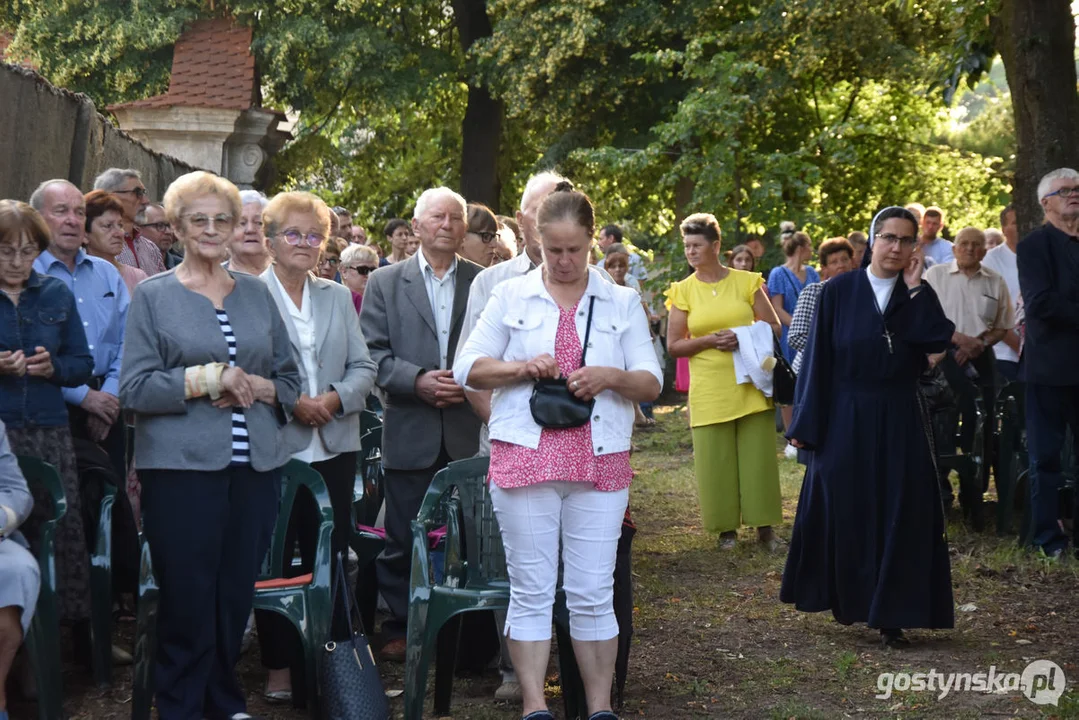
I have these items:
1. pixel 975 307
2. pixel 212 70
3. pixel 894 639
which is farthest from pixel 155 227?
pixel 212 70

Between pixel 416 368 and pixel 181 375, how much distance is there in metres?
1.80

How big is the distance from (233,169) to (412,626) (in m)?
13.0

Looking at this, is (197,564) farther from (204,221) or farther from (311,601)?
(204,221)

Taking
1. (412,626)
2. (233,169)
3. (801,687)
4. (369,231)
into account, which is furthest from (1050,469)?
(369,231)

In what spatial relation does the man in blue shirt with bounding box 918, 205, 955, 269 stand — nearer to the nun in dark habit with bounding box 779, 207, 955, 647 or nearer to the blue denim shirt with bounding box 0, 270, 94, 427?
the nun in dark habit with bounding box 779, 207, 955, 647

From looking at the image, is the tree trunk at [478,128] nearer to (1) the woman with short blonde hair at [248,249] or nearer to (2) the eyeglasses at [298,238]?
(1) the woman with short blonde hair at [248,249]

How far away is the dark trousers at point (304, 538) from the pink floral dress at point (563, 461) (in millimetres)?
943

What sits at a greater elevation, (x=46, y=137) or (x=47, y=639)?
(x=46, y=137)

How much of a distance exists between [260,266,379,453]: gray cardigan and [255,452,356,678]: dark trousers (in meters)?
0.12

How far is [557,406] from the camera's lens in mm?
5250

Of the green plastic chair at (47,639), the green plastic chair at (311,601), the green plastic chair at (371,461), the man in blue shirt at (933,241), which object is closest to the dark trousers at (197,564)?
the green plastic chair at (311,601)

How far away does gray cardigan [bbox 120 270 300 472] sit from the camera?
17.1ft

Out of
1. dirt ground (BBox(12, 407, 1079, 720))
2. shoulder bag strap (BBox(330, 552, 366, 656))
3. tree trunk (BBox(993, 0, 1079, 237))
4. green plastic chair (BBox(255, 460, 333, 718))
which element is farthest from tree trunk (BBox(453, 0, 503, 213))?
shoulder bag strap (BBox(330, 552, 366, 656))

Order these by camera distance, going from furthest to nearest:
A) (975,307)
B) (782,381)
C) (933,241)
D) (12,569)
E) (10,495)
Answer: (933,241) < (975,307) < (782,381) < (10,495) < (12,569)
